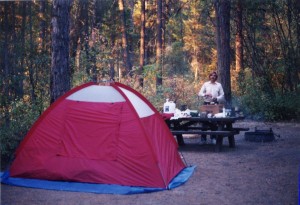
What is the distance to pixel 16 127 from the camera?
9.18 m

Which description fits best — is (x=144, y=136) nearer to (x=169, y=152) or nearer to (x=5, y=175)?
(x=169, y=152)

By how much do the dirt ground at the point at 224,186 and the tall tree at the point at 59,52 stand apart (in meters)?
2.78

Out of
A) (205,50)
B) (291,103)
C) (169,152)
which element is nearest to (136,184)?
(169,152)

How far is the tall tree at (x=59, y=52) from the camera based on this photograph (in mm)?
8914

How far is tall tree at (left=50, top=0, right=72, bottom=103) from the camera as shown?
8.91m

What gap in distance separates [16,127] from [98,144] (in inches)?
122

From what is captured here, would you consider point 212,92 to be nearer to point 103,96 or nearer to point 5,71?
point 103,96

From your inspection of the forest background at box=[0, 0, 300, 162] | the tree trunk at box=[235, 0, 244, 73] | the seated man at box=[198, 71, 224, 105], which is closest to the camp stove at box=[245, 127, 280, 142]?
the seated man at box=[198, 71, 224, 105]

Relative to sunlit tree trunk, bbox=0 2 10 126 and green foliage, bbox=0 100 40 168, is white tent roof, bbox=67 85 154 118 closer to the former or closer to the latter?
green foliage, bbox=0 100 40 168

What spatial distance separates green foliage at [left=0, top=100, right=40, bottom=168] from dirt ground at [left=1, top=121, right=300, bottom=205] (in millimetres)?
1796

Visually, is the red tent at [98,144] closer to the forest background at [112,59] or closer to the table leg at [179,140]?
the forest background at [112,59]

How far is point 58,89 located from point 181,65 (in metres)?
19.3

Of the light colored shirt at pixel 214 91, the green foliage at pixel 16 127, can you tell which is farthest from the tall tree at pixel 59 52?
the light colored shirt at pixel 214 91

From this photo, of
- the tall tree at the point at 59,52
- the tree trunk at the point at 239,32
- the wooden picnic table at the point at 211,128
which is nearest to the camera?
the tall tree at the point at 59,52
